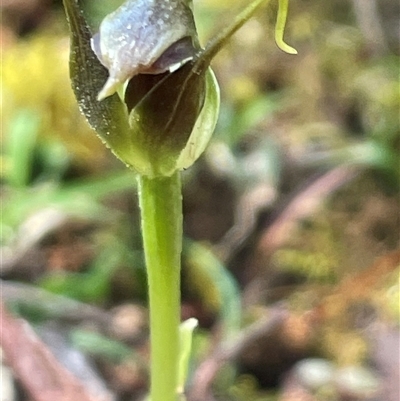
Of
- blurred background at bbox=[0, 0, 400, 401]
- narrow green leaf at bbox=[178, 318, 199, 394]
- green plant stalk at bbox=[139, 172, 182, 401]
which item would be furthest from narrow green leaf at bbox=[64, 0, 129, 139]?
blurred background at bbox=[0, 0, 400, 401]

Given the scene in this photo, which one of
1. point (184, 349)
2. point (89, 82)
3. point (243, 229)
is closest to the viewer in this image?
point (89, 82)

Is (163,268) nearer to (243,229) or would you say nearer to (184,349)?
(184,349)

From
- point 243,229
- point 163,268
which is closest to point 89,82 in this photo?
point 163,268

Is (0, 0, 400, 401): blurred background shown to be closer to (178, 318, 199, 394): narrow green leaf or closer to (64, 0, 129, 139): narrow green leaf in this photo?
(178, 318, 199, 394): narrow green leaf

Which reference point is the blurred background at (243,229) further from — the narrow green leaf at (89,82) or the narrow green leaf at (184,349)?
the narrow green leaf at (89,82)

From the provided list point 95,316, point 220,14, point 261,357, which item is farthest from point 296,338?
point 220,14

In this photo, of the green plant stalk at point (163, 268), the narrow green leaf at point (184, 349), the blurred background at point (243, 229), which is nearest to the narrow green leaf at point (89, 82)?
the green plant stalk at point (163, 268)
